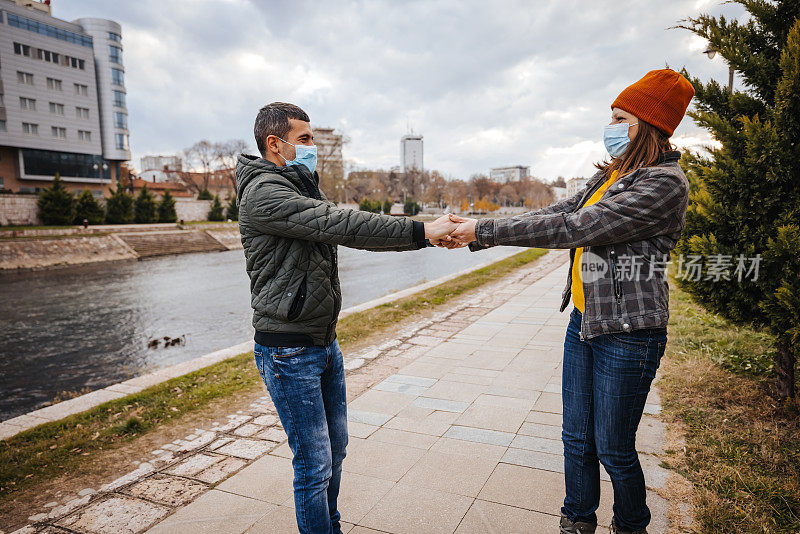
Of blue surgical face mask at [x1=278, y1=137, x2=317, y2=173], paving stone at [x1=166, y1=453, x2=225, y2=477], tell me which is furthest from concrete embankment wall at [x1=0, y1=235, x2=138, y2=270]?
blue surgical face mask at [x1=278, y1=137, x2=317, y2=173]

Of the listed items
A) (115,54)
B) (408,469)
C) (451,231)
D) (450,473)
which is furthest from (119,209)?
(451,231)

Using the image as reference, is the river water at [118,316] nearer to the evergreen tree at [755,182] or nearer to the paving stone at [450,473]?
the paving stone at [450,473]

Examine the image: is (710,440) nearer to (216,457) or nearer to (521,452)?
(521,452)

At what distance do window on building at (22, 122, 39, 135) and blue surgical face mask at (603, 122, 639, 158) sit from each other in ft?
181

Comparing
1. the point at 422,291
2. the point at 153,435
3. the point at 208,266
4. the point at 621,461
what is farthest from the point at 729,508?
the point at 208,266

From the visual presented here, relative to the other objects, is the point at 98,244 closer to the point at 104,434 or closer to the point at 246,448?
the point at 104,434

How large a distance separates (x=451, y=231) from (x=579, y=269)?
2.08ft

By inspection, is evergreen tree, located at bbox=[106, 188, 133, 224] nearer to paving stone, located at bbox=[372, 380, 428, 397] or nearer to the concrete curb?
the concrete curb

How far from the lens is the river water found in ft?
27.2

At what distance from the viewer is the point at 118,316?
13078 mm

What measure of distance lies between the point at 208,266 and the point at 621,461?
84.5 feet

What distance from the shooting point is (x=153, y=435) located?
4.05 metres

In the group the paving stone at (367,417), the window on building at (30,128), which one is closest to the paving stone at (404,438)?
the paving stone at (367,417)

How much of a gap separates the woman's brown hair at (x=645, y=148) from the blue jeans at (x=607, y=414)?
734mm
